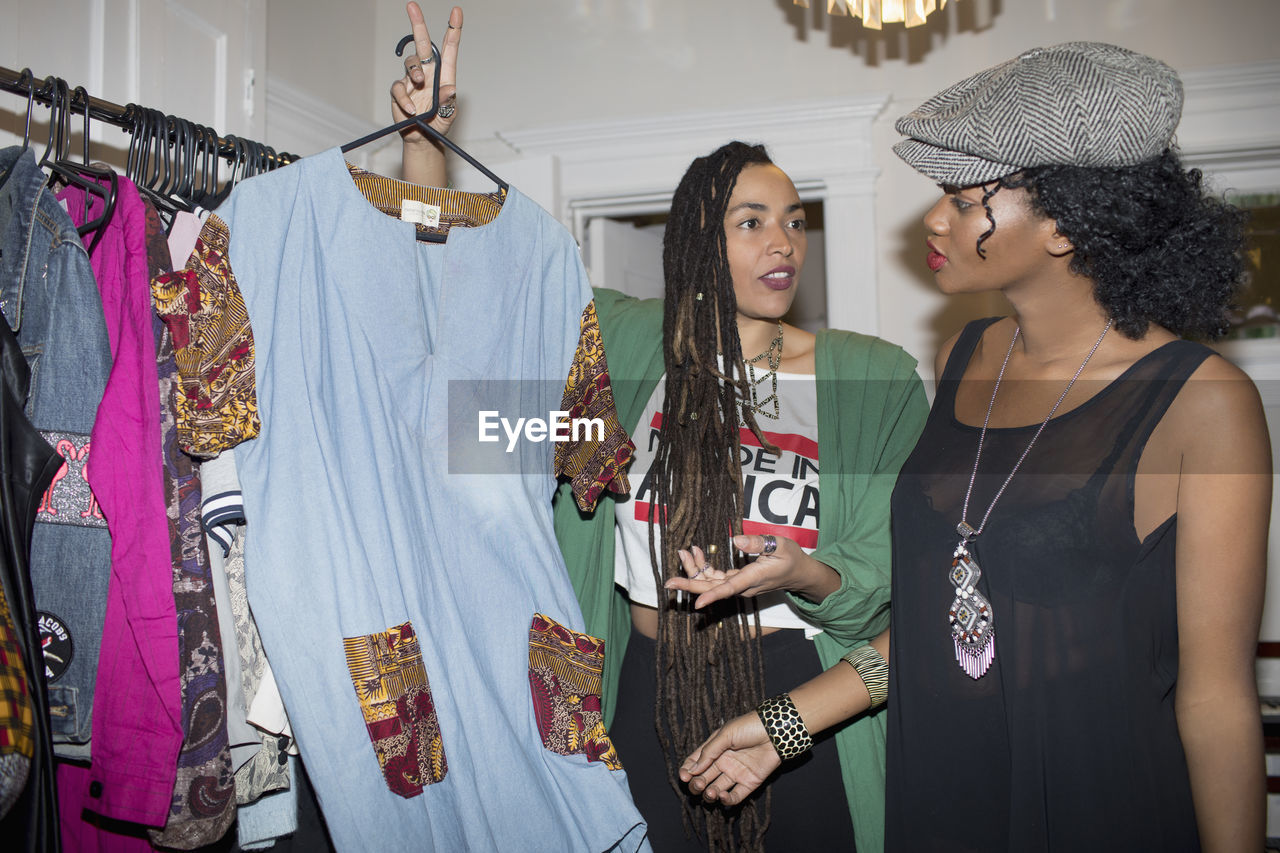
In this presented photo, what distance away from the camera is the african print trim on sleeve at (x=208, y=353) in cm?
121

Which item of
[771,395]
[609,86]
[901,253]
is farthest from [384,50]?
[771,395]

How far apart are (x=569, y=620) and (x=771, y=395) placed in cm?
59

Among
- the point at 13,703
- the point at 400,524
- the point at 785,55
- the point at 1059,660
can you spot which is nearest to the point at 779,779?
the point at 1059,660

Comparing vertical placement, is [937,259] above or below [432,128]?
below

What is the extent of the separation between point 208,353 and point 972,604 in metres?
1.09

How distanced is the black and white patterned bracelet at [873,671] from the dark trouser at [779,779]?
10cm

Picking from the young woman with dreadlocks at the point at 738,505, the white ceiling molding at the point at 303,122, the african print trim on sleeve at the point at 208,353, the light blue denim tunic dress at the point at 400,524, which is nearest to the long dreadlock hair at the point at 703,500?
the young woman with dreadlocks at the point at 738,505

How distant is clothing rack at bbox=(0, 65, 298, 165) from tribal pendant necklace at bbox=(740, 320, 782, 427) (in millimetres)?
947

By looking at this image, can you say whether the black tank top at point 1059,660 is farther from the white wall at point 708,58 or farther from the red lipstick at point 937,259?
the white wall at point 708,58

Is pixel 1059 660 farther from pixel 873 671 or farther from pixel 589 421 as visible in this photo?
pixel 589 421

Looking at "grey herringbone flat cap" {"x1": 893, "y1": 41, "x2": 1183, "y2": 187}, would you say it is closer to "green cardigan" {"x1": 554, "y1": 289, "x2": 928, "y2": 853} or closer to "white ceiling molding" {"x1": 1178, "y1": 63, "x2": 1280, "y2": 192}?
"green cardigan" {"x1": 554, "y1": 289, "x2": 928, "y2": 853}

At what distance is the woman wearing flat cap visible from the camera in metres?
1.14

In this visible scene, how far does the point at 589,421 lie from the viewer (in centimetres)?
151

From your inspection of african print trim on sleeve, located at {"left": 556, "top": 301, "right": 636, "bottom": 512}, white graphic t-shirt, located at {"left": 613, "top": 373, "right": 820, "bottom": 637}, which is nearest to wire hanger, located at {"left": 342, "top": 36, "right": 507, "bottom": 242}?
african print trim on sleeve, located at {"left": 556, "top": 301, "right": 636, "bottom": 512}
